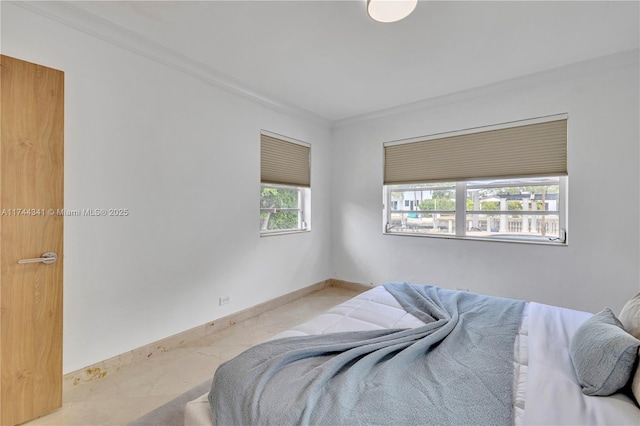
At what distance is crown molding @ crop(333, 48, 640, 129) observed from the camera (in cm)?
265

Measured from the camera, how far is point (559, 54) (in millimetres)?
2619

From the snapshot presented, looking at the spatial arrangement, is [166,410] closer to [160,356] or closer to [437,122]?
[160,356]

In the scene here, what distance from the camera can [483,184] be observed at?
3492mm

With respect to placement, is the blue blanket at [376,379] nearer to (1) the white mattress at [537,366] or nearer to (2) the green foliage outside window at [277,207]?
(1) the white mattress at [537,366]

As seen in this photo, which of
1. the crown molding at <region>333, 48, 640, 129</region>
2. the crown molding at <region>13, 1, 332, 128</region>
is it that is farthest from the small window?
the crown molding at <region>333, 48, 640, 129</region>

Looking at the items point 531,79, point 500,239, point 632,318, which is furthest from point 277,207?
point 632,318

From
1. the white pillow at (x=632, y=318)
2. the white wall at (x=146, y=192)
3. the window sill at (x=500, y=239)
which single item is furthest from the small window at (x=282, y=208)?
the white pillow at (x=632, y=318)

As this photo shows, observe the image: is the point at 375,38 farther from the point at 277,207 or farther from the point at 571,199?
the point at 571,199

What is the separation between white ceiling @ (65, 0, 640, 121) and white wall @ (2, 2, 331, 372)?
331mm

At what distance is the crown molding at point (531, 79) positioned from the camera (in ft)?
8.69

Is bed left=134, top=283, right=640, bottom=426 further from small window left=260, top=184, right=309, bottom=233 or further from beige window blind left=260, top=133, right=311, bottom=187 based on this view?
beige window blind left=260, top=133, right=311, bottom=187

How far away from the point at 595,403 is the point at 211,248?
2907 mm

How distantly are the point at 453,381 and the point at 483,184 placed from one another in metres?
2.90

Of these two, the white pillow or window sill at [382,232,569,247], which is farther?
window sill at [382,232,569,247]
